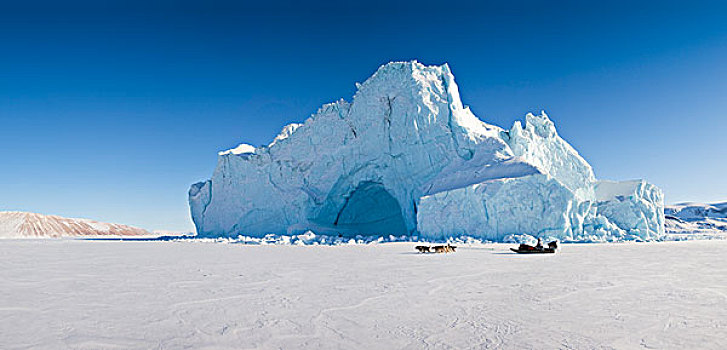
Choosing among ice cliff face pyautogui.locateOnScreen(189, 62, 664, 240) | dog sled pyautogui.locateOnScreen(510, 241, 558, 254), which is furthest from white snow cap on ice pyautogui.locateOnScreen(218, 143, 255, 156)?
dog sled pyautogui.locateOnScreen(510, 241, 558, 254)

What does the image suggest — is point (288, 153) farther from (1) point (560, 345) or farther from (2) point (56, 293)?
(1) point (560, 345)

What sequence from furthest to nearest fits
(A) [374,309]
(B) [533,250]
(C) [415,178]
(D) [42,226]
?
(D) [42,226] → (C) [415,178] → (B) [533,250] → (A) [374,309]

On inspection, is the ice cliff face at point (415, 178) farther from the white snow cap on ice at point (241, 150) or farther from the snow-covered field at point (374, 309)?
the snow-covered field at point (374, 309)

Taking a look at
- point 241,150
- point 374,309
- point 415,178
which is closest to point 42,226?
point 241,150

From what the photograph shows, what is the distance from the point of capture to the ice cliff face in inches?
626

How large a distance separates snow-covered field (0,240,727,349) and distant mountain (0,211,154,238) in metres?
47.9

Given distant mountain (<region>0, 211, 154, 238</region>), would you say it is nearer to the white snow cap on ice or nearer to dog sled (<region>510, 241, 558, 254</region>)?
the white snow cap on ice

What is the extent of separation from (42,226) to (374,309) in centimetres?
5460

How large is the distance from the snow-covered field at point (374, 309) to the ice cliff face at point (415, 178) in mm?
9028

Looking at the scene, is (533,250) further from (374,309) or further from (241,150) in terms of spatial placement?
(241,150)

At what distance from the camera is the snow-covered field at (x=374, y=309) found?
303 cm

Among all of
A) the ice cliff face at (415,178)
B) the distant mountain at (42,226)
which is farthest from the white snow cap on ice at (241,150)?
the distant mountain at (42,226)

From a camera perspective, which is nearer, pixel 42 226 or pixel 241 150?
pixel 241 150

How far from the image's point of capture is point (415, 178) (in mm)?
20453
